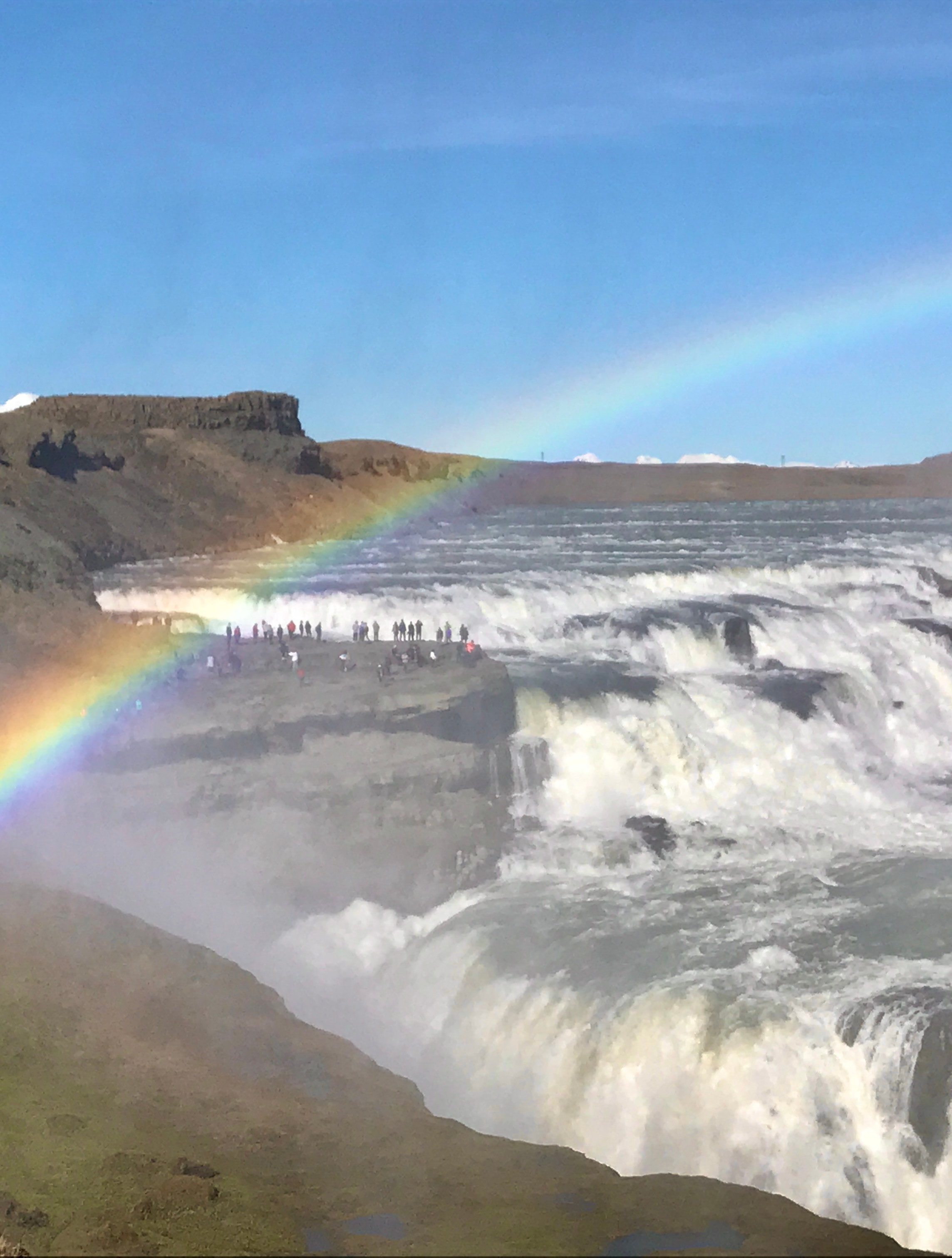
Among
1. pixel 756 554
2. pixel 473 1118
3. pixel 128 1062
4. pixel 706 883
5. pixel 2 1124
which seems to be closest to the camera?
pixel 2 1124

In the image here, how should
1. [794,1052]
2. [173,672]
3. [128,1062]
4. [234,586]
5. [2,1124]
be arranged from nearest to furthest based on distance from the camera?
[2,1124]
[128,1062]
[794,1052]
[173,672]
[234,586]

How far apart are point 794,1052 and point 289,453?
325ft

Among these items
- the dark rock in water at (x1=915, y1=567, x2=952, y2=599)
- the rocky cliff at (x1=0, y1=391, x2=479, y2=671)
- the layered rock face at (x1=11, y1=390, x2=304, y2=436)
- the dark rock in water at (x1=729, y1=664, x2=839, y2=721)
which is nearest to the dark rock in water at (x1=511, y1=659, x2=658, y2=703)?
the dark rock in water at (x1=729, y1=664, x2=839, y2=721)

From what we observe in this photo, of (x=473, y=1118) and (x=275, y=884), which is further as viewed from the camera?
(x=275, y=884)

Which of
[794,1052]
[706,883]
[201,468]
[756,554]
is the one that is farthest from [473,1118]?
[201,468]

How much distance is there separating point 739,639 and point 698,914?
14707 millimetres

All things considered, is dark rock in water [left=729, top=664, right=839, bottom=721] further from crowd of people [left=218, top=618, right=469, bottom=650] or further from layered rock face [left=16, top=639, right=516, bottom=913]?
layered rock face [left=16, top=639, right=516, bottom=913]

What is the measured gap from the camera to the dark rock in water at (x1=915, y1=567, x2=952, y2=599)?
Answer: 4006cm

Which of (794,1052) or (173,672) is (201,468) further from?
(794,1052)

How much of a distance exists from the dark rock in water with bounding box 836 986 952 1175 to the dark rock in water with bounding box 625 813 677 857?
712 centimetres

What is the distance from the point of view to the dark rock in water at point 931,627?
107 feet

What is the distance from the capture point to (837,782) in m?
24.9

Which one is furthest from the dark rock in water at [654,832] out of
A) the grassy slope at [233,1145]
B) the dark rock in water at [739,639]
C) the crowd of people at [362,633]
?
the dark rock in water at [739,639]

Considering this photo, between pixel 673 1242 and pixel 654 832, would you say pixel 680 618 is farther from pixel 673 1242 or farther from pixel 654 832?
pixel 673 1242
